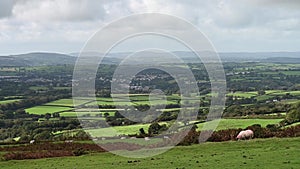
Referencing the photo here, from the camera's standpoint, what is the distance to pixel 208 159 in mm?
22922

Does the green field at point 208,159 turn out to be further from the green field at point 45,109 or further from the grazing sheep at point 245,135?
the green field at point 45,109

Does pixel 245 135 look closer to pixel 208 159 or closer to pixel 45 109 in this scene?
pixel 208 159

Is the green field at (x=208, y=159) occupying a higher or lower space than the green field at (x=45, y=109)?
higher

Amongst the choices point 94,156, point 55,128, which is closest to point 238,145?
point 94,156

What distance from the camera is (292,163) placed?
19922mm

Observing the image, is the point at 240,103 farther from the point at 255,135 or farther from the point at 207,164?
the point at 207,164

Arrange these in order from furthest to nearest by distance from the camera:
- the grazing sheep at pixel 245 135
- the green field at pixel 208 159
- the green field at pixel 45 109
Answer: the green field at pixel 45 109 < the grazing sheep at pixel 245 135 < the green field at pixel 208 159

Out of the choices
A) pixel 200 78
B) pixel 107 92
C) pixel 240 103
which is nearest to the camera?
pixel 240 103

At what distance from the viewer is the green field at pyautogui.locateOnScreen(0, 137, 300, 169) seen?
2103cm

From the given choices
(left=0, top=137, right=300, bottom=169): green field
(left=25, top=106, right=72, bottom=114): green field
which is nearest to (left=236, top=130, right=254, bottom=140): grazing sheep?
(left=0, top=137, right=300, bottom=169): green field

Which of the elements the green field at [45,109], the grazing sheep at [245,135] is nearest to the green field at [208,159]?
the grazing sheep at [245,135]

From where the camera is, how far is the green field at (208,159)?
21031 mm

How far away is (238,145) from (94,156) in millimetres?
9981

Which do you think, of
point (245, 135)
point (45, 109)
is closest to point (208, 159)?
point (245, 135)
